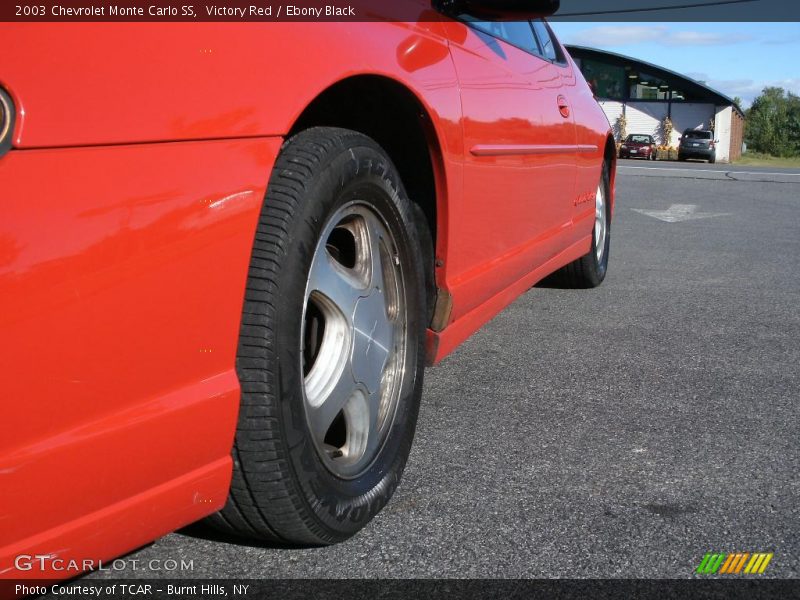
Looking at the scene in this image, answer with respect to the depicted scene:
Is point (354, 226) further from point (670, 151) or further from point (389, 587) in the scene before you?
point (670, 151)

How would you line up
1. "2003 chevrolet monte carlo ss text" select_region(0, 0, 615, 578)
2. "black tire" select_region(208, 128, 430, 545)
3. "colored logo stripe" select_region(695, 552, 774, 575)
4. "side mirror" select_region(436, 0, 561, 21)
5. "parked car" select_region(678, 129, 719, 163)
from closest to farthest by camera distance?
1. "2003 chevrolet monte carlo ss text" select_region(0, 0, 615, 578)
2. "black tire" select_region(208, 128, 430, 545)
3. "colored logo stripe" select_region(695, 552, 774, 575)
4. "side mirror" select_region(436, 0, 561, 21)
5. "parked car" select_region(678, 129, 719, 163)

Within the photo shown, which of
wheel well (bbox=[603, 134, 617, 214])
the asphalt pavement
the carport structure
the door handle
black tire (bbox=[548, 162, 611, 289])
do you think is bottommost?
the asphalt pavement

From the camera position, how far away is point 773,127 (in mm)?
89812

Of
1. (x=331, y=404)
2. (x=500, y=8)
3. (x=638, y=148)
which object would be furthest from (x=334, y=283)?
(x=638, y=148)

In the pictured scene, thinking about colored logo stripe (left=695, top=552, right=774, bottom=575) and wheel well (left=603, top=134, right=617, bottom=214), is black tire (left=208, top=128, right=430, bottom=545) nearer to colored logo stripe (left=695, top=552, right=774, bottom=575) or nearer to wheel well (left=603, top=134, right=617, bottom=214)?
colored logo stripe (left=695, top=552, right=774, bottom=575)

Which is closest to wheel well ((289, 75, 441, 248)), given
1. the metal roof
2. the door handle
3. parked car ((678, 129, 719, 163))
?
the door handle

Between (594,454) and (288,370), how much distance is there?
1.16m

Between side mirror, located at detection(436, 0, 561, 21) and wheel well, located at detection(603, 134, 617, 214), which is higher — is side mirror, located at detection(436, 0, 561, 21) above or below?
above

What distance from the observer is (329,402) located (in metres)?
1.99

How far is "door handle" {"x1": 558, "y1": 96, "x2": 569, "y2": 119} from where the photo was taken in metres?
3.69

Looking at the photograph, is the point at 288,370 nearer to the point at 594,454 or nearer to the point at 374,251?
the point at 374,251

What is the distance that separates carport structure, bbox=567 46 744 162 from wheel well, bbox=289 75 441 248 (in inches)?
1972

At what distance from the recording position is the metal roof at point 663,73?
50.4 m
